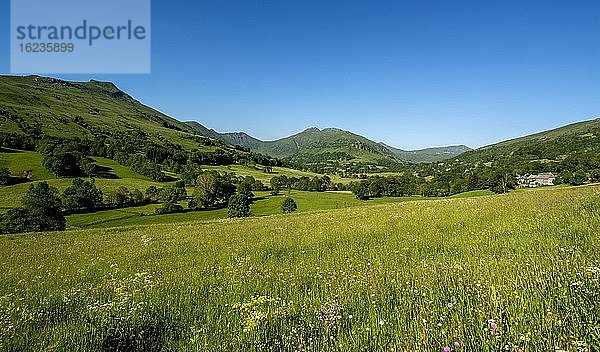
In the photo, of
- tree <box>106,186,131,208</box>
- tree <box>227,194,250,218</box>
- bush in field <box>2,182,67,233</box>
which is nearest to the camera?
bush in field <box>2,182,67,233</box>

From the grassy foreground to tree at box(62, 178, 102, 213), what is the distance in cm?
10402

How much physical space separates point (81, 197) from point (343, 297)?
116499 millimetres

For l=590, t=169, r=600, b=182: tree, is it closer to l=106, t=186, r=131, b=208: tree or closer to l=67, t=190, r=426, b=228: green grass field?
l=67, t=190, r=426, b=228: green grass field

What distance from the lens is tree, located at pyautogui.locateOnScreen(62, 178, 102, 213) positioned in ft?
323

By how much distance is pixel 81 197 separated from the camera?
100 metres

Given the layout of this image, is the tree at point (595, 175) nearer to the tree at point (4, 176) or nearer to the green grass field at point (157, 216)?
the green grass field at point (157, 216)

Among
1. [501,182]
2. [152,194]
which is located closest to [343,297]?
[152,194]

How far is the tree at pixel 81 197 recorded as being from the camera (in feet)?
323

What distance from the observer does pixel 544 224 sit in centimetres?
1198

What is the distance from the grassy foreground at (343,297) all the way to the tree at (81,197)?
104 metres

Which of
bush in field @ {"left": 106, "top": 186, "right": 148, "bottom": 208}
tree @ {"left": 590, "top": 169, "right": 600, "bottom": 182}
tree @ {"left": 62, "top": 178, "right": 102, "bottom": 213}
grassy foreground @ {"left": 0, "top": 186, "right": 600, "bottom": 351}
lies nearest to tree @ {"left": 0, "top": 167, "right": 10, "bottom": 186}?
tree @ {"left": 62, "top": 178, "right": 102, "bottom": 213}

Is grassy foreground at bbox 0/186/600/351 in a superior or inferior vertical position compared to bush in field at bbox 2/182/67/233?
superior

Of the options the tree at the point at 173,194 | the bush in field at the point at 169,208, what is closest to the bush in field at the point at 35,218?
the bush in field at the point at 169,208

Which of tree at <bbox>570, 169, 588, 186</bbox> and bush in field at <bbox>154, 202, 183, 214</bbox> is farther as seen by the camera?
tree at <bbox>570, 169, 588, 186</bbox>
